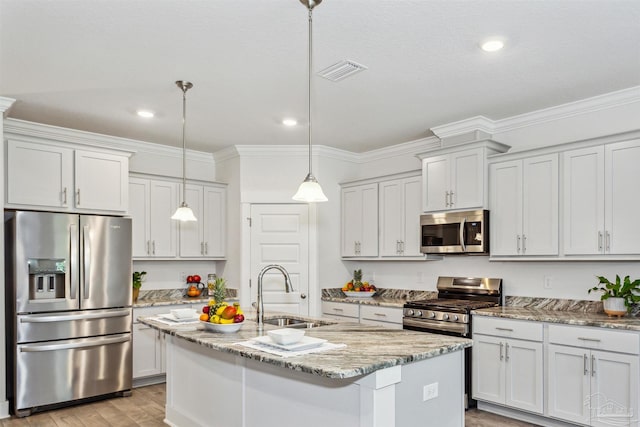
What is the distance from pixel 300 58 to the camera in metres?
3.19

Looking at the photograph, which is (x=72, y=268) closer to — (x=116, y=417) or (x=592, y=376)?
(x=116, y=417)

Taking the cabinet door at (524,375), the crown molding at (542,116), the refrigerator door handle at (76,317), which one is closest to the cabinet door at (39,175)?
the refrigerator door handle at (76,317)

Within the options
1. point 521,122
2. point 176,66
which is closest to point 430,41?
point 176,66

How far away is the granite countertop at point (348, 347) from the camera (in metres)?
2.15

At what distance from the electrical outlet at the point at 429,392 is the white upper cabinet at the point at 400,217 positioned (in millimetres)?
2613

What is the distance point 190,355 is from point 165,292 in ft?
7.61

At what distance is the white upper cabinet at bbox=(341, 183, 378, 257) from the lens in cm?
561

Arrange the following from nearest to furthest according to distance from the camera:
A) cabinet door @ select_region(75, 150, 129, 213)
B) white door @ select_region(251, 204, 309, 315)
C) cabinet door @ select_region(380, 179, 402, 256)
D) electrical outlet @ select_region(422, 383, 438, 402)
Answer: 1. electrical outlet @ select_region(422, 383, 438, 402)
2. cabinet door @ select_region(75, 150, 129, 213)
3. cabinet door @ select_region(380, 179, 402, 256)
4. white door @ select_region(251, 204, 309, 315)

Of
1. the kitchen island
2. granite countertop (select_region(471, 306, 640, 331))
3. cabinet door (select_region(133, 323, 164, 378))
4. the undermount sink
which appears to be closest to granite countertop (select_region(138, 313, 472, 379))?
the kitchen island

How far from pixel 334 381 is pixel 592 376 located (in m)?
2.25

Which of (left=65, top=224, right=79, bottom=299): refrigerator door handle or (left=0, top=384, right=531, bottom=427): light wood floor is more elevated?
(left=65, top=224, right=79, bottom=299): refrigerator door handle

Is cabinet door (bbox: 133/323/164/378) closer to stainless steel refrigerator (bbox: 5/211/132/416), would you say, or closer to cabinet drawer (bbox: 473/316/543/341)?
stainless steel refrigerator (bbox: 5/211/132/416)

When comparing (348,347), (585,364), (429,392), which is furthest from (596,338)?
(348,347)

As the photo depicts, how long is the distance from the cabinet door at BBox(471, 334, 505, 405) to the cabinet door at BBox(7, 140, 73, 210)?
393cm
